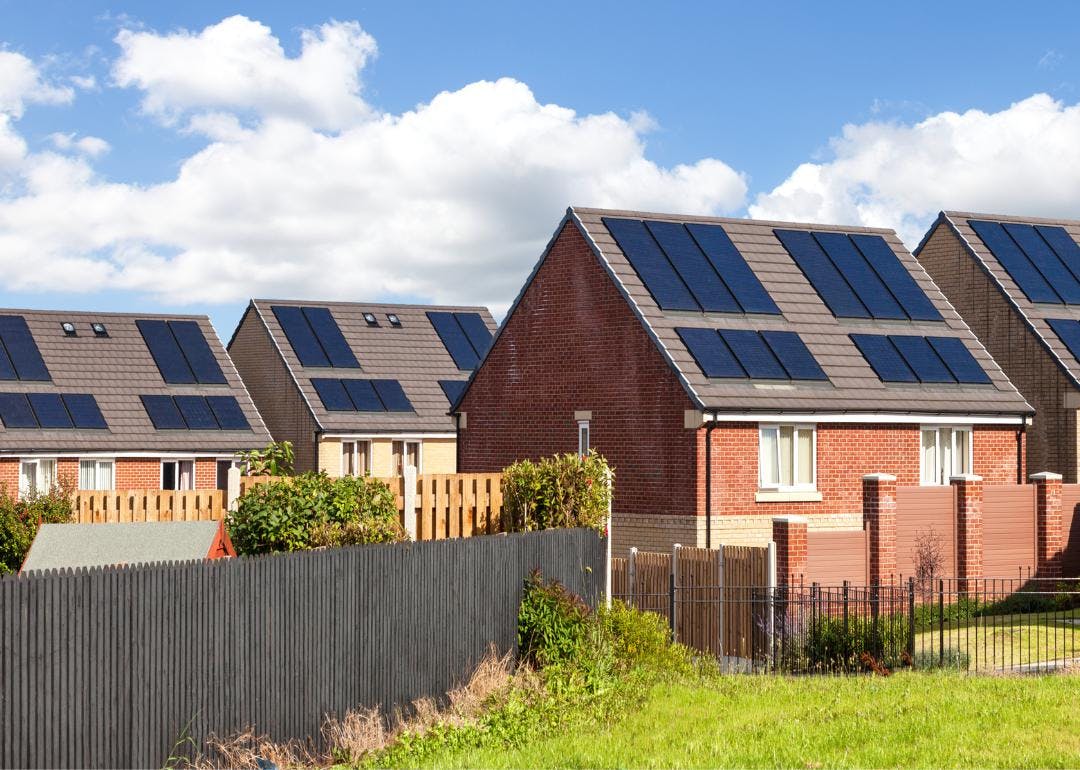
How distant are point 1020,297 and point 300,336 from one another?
26946mm

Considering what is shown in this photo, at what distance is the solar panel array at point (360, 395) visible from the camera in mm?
49656

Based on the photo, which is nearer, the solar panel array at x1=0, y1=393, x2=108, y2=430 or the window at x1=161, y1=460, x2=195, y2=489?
the solar panel array at x1=0, y1=393, x2=108, y2=430

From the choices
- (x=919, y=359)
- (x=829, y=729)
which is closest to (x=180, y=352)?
(x=919, y=359)

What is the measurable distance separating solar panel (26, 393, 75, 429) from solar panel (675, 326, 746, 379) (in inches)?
863

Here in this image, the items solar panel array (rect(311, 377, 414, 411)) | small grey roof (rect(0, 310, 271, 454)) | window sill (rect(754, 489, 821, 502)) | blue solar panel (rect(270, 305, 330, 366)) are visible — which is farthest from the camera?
blue solar panel (rect(270, 305, 330, 366))

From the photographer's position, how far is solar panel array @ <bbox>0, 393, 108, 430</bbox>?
140 ft

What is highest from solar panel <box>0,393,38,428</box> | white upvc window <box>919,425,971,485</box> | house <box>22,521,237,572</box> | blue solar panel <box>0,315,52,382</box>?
blue solar panel <box>0,315,52,382</box>

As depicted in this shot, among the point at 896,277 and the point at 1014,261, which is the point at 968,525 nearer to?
the point at 896,277

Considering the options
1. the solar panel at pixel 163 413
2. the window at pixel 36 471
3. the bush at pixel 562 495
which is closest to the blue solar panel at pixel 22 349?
the solar panel at pixel 163 413

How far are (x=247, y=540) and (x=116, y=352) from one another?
31.8m

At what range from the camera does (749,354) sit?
102ft

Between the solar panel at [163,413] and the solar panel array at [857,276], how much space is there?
2090 cm

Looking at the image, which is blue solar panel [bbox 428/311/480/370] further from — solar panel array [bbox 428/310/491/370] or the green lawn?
the green lawn

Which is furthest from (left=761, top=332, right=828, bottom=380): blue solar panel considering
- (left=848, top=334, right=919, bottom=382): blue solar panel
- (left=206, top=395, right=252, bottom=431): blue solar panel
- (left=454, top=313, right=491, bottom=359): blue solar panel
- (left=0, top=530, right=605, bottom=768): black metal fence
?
(left=454, top=313, right=491, bottom=359): blue solar panel
